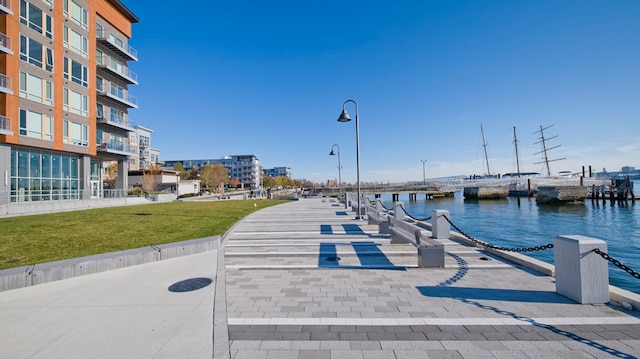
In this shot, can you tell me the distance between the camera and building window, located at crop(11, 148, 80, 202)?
2181 cm

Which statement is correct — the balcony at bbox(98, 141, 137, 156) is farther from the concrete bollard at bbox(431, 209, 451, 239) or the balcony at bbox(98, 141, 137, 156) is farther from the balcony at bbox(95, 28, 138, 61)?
the concrete bollard at bbox(431, 209, 451, 239)

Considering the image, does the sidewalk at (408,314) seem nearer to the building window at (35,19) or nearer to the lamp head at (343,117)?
the lamp head at (343,117)

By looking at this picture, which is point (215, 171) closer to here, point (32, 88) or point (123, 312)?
point (32, 88)

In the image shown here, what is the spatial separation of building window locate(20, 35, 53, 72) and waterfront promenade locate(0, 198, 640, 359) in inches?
1081

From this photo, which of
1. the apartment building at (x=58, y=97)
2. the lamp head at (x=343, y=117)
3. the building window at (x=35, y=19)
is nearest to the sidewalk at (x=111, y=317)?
the lamp head at (x=343, y=117)

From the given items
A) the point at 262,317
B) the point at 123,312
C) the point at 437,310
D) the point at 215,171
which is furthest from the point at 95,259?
the point at 215,171

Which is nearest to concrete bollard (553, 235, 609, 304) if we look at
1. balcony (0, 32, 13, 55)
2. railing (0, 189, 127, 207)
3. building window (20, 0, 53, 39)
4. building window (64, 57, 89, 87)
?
railing (0, 189, 127, 207)

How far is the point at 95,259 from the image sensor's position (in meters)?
6.45

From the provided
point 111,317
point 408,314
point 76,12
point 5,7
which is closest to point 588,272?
point 408,314

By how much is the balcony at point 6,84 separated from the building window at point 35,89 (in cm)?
115

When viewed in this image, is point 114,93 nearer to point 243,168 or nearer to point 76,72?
point 76,72

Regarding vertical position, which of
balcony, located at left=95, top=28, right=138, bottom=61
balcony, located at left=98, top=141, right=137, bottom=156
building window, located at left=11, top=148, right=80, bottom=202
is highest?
balcony, located at left=95, top=28, right=138, bottom=61

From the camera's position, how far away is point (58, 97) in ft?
80.4

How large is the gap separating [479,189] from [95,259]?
70217 millimetres
